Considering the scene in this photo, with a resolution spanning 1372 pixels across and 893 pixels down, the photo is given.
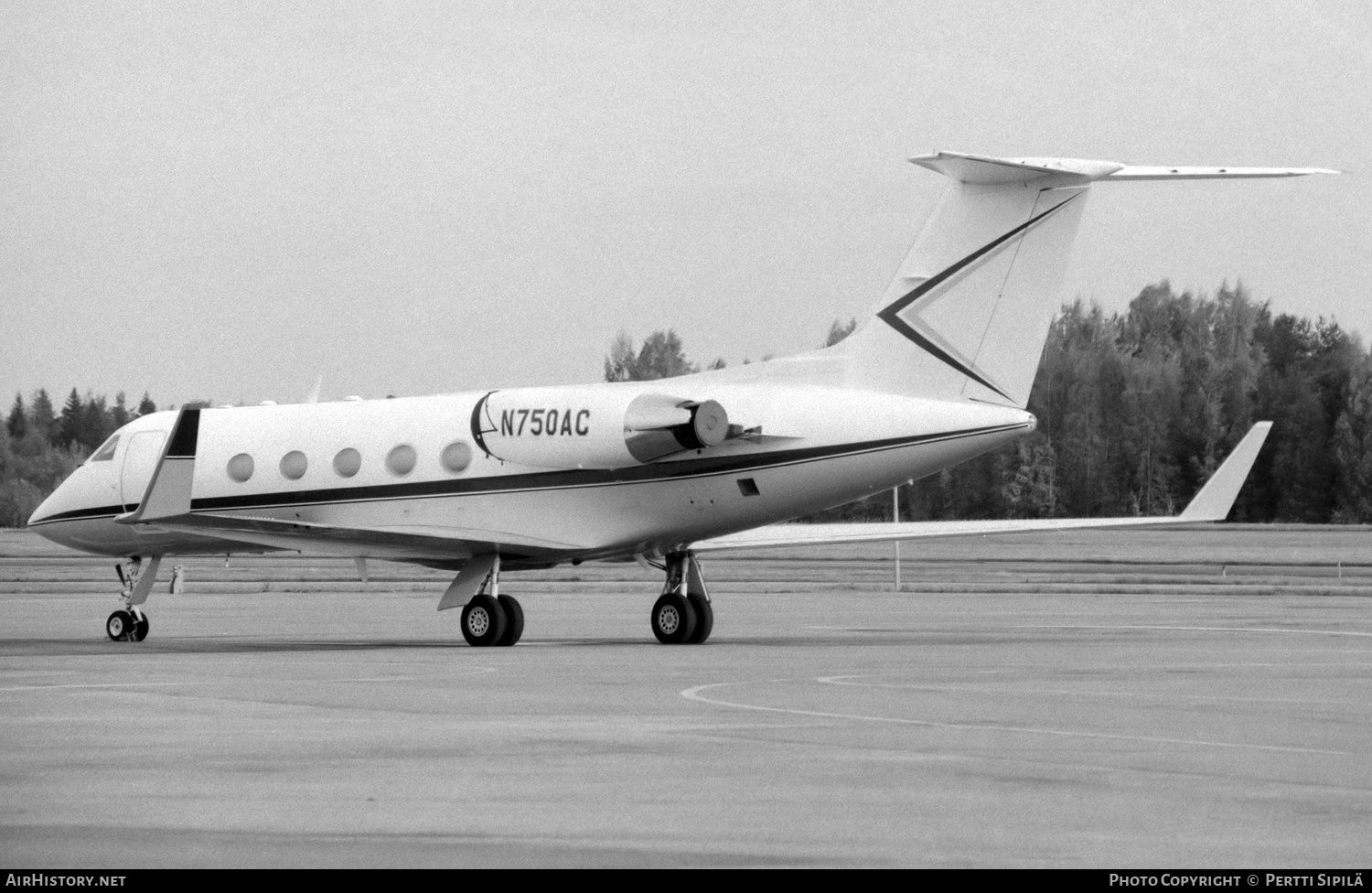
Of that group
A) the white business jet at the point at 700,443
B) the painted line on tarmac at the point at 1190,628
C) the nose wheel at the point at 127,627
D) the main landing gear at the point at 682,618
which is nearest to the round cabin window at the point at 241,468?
the white business jet at the point at 700,443

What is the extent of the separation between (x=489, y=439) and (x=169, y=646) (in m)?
4.93

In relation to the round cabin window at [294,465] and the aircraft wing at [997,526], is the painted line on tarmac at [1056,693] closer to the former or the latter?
the aircraft wing at [997,526]

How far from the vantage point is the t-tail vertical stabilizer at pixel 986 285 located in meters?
24.6

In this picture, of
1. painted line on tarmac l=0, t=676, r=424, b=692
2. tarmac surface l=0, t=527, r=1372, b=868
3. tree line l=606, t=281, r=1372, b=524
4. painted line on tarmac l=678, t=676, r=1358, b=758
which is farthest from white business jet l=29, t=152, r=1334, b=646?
tree line l=606, t=281, r=1372, b=524

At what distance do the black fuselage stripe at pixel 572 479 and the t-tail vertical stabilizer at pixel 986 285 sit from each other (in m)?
0.81

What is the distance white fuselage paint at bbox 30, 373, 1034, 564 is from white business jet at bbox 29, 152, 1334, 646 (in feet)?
0.10

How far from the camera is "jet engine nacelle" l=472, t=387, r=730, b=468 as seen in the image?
80.9 feet

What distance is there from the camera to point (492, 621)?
83.7 ft

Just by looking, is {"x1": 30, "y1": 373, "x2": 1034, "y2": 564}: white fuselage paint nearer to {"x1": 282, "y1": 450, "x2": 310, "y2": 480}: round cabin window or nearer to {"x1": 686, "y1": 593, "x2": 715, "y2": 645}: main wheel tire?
{"x1": 282, "y1": 450, "x2": 310, "y2": 480}: round cabin window

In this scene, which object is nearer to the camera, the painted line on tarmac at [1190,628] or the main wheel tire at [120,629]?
the painted line on tarmac at [1190,628]

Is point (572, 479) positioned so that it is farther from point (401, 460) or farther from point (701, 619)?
point (401, 460)

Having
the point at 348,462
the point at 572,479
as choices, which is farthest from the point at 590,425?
the point at 348,462
